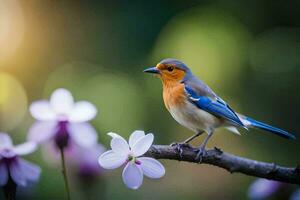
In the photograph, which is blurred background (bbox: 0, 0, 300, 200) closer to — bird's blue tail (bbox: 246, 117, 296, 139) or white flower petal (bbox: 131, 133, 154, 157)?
bird's blue tail (bbox: 246, 117, 296, 139)

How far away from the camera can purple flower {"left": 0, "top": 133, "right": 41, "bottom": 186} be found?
2.27 feet

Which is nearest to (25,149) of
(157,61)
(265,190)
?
(265,190)

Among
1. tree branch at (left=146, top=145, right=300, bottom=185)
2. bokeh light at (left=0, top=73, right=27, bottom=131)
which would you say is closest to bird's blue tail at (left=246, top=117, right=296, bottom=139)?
tree branch at (left=146, top=145, right=300, bottom=185)

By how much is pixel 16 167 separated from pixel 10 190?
31 millimetres

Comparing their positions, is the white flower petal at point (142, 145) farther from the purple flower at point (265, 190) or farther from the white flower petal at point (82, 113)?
the purple flower at point (265, 190)

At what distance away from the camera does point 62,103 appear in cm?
78

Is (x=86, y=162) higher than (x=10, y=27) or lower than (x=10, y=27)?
lower

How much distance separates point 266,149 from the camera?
3506 millimetres

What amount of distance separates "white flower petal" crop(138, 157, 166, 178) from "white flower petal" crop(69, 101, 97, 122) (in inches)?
3.3

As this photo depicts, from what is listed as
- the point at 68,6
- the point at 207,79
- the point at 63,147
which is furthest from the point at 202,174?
the point at 63,147

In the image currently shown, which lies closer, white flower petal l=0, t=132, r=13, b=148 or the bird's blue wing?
white flower petal l=0, t=132, r=13, b=148

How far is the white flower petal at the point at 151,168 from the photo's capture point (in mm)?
679

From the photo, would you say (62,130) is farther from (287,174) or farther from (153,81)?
(153,81)

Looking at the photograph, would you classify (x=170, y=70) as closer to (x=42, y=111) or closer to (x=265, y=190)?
(x=265, y=190)
